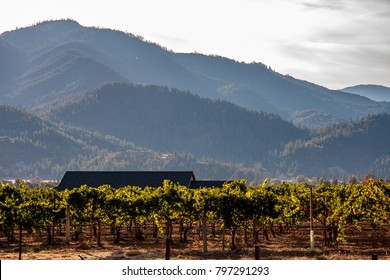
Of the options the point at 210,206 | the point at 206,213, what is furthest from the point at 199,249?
the point at 210,206

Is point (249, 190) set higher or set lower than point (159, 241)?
higher

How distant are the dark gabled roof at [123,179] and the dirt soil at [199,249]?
182ft

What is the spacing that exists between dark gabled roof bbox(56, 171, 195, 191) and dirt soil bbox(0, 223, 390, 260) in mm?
55521

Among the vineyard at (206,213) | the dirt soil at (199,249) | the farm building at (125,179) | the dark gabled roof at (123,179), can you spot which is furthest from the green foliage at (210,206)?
the dark gabled roof at (123,179)

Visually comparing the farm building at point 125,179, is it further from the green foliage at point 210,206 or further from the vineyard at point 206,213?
the green foliage at point 210,206

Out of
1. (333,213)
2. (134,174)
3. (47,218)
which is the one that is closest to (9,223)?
(47,218)

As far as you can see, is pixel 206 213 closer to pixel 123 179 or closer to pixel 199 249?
pixel 199 249

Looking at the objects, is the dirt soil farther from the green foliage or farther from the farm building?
the farm building

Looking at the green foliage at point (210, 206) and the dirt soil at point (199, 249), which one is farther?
the green foliage at point (210, 206)

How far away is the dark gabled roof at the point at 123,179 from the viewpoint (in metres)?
123

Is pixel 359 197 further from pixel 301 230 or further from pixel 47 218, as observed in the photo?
pixel 47 218
